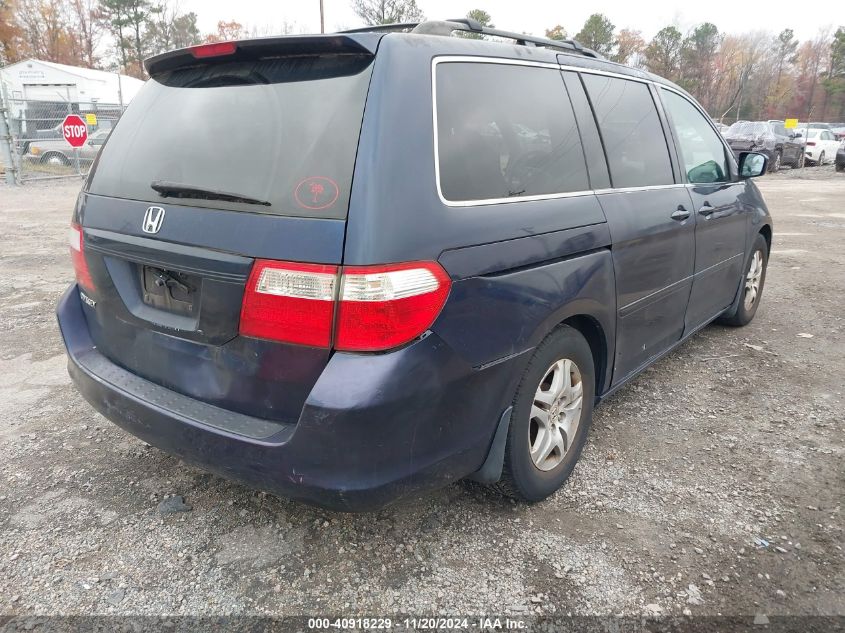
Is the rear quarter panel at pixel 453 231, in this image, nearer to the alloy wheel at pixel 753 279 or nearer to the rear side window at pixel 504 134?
the rear side window at pixel 504 134

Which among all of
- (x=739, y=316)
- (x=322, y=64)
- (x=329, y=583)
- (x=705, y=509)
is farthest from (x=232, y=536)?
(x=739, y=316)

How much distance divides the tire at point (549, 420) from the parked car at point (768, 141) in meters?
A: 20.4

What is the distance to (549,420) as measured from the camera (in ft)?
8.43

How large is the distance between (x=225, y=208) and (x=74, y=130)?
15.2m

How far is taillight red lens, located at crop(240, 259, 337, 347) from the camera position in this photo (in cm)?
181

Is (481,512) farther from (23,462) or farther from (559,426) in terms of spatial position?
(23,462)

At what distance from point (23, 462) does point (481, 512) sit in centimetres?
215

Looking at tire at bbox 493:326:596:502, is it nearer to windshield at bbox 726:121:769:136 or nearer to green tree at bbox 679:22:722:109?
windshield at bbox 726:121:769:136

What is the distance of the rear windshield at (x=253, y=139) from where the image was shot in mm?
1904

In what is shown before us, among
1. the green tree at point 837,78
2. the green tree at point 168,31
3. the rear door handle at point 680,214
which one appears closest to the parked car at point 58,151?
the rear door handle at point 680,214

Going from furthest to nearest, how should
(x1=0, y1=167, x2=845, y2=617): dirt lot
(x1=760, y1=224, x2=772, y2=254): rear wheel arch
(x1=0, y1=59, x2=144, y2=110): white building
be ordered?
(x1=0, y1=59, x2=144, y2=110): white building → (x1=760, y1=224, x2=772, y2=254): rear wheel arch → (x1=0, y1=167, x2=845, y2=617): dirt lot

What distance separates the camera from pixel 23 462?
291 cm

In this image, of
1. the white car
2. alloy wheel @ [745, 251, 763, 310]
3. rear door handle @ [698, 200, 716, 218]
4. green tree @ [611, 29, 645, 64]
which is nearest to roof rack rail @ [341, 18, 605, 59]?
rear door handle @ [698, 200, 716, 218]

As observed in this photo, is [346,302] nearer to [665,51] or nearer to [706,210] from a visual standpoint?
[706,210]
